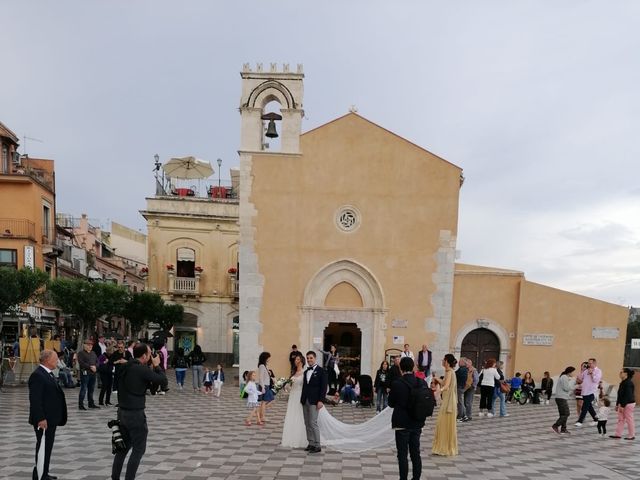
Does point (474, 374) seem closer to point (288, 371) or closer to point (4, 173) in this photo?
point (288, 371)

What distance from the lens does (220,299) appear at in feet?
107

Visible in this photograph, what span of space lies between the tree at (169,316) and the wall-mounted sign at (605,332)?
72.6ft

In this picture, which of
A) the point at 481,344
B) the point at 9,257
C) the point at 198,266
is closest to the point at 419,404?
the point at 481,344

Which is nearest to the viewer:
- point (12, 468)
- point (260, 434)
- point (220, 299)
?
point (12, 468)

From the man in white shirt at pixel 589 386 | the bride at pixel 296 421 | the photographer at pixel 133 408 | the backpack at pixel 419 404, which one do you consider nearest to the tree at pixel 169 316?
the bride at pixel 296 421

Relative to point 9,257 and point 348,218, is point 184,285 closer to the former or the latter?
point 9,257

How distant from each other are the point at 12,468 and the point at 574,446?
10.6 meters

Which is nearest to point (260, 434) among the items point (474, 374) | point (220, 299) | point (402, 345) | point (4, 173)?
point (474, 374)

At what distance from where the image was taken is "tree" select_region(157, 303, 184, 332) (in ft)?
96.2

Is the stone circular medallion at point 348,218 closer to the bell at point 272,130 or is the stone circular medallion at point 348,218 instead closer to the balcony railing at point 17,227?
the bell at point 272,130

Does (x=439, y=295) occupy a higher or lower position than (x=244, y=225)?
lower

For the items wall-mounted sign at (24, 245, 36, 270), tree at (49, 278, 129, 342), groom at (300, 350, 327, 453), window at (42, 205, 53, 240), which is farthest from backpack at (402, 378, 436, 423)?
window at (42, 205, 53, 240)

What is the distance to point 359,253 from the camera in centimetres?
1795

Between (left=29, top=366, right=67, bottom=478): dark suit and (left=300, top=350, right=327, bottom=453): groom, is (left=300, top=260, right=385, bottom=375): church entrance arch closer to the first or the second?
(left=300, top=350, right=327, bottom=453): groom
